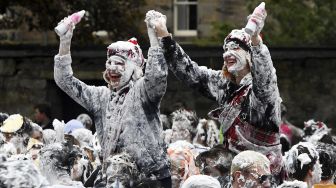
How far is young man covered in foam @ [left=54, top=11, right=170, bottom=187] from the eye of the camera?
9.03m

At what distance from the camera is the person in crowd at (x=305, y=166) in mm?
9164

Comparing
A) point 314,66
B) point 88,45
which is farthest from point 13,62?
point 314,66

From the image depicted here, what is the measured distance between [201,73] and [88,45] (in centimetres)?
1165

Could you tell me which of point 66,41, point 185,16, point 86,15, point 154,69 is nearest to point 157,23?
point 154,69

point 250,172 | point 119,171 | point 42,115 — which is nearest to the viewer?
point 119,171

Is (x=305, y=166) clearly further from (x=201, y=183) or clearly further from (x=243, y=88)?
(x=201, y=183)

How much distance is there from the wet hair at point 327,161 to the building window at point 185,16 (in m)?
18.6

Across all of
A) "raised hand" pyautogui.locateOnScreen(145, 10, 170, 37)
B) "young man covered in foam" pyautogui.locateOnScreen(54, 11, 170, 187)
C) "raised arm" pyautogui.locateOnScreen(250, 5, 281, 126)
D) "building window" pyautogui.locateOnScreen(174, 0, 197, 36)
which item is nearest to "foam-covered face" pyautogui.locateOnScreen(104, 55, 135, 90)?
"young man covered in foam" pyautogui.locateOnScreen(54, 11, 170, 187)

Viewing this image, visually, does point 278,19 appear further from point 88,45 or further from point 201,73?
point 201,73

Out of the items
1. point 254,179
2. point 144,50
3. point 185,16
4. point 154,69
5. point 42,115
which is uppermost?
point 154,69

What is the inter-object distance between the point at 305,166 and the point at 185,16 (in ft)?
63.5

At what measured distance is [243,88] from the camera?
922 cm

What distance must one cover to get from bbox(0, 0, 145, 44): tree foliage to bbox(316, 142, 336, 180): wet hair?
1228cm

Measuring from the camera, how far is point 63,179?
8992mm
